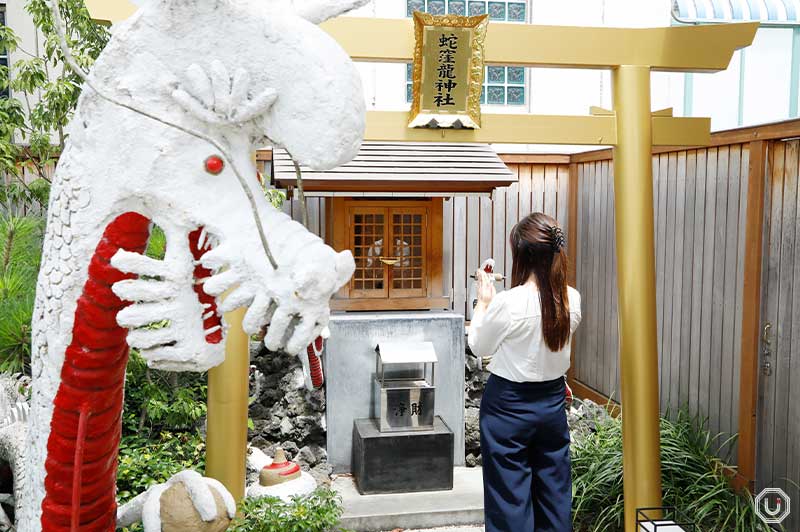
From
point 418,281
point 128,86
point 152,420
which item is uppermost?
point 128,86

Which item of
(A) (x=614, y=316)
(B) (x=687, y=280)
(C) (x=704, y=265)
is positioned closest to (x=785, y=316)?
(C) (x=704, y=265)

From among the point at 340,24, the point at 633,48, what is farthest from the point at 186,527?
the point at 633,48

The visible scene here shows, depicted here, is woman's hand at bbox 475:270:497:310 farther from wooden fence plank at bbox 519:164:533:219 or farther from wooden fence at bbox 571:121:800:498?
wooden fence plank at bbox 519:164:533:219

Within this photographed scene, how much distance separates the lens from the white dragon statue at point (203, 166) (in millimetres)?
1105

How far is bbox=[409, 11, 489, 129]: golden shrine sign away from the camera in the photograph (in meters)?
3.46

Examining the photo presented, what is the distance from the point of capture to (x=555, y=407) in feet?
10.4

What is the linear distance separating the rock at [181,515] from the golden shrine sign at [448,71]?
8.24 ft

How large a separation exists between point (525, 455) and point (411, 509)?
1.86 meters

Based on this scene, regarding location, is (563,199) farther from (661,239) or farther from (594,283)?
(661,239)

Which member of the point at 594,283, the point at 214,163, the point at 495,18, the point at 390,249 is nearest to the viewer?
the point at 214,163

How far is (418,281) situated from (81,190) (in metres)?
4.64

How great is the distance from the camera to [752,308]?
13.6 feet

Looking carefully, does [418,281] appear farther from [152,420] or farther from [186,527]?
[186,527]

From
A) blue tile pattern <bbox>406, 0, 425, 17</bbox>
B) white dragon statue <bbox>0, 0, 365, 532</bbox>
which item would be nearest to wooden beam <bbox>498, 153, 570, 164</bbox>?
blue tile pattern <bbox>406, 0, 425, 17</bbox>
